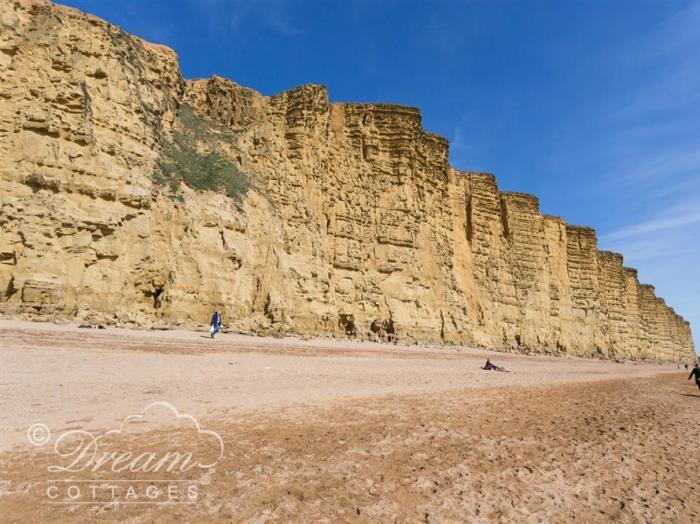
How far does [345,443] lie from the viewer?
4.81m

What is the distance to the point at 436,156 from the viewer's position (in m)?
33.7

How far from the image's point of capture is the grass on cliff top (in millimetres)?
19812

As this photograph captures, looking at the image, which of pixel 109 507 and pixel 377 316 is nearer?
pixel 109 507

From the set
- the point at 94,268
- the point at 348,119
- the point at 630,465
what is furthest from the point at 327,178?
the point at 630,465

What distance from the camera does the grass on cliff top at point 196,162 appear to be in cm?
1981

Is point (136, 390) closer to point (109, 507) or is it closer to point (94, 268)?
point (109, 507)

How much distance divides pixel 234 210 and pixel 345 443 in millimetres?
18322

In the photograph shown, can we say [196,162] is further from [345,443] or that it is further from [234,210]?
[345,443]

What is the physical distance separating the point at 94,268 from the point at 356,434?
45.7ft

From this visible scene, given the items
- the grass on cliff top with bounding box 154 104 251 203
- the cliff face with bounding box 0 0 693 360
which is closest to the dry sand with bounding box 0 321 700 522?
the cliff face with bounding box 0 0 693 360

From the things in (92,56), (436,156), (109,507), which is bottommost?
(109,507)

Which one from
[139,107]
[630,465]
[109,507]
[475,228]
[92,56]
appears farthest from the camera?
[475,228]

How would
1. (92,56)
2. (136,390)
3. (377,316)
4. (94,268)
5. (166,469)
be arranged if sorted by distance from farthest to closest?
(377,316), (92,56), (94,268), (136,390), (166,469)

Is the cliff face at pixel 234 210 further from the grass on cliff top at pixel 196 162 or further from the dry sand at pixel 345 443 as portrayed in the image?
the dry sand at pixel 345 443
